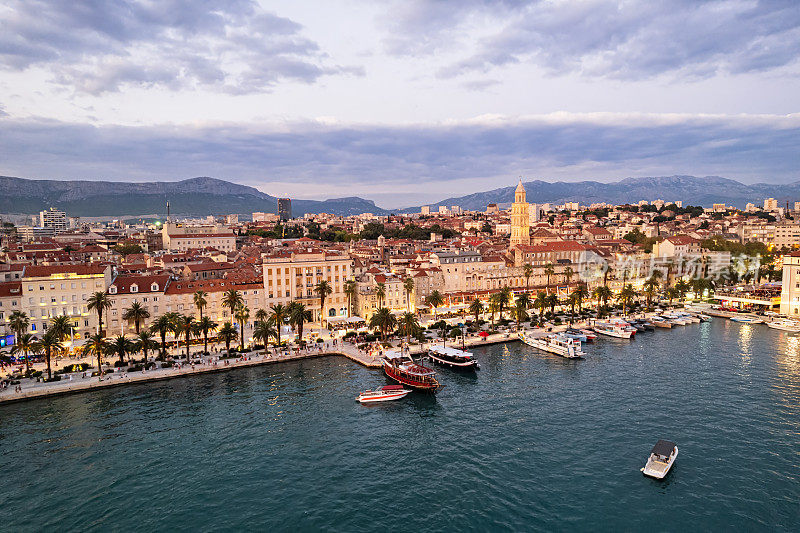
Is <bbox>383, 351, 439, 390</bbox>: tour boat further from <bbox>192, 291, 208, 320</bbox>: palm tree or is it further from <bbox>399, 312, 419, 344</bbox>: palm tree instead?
<bbox>192, 291, 208, 320</bbox>: palm tree

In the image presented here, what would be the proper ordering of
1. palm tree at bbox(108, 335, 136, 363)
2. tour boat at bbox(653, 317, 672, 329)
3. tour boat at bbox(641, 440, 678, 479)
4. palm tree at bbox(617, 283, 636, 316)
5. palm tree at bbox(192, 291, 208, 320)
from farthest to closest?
palm tree at bbox(617, 283, 636, 316) → tour boat at bbox(653, 317, 672, 329) → palm tree at bbox(192, 291, 208, 320) → palm tree at bbox(108, 335, 136, 363) → tour boat at bbox(641, 440, 678, 479)

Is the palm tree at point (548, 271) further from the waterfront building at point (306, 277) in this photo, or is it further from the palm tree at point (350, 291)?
the waterfront building at point (306, 277)

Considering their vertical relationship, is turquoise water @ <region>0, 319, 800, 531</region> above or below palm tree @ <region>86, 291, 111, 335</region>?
below

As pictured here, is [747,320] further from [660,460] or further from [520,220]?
[660,460]

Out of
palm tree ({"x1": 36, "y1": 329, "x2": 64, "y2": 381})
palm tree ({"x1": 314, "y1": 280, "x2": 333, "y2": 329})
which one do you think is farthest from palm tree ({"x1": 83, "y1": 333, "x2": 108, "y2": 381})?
palm tree ({"x1": 314, "y1": 280, "x2": 333, "y2": 329})

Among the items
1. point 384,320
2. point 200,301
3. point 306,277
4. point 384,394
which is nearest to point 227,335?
point 200,301

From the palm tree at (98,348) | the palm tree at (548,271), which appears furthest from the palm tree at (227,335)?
the palm tree at (548,271)

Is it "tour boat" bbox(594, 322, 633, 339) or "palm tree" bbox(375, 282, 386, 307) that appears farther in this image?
"palm tree" bbox(375, 282, 386, 307)
